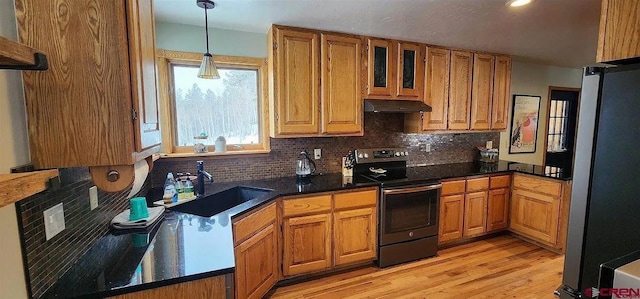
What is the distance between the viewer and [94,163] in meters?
1.01

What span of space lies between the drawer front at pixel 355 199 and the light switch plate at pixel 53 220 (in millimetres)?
1861

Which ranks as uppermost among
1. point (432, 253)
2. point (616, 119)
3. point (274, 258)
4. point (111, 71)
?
point (111, 71)

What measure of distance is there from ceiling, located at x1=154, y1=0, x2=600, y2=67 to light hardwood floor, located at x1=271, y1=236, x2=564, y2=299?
2.26 metres

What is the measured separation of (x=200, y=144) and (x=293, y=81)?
1020 mm

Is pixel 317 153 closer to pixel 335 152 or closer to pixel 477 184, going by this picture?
pixel 335 152

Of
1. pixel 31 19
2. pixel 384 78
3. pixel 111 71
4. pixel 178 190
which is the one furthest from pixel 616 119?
pixel 178 190

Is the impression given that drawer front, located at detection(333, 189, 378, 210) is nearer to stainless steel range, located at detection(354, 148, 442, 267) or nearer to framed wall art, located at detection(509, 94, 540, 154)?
stainless steel range, located at detection(354, 148, 442, 267)

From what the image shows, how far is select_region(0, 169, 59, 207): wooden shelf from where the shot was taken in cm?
57

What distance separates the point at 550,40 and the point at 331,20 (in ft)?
7.67

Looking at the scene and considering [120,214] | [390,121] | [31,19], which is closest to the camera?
[31,19]

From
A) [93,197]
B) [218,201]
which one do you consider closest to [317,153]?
[218,201]

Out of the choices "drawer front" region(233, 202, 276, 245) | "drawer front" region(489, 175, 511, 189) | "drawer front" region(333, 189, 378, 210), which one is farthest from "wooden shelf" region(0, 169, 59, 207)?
"drawer front" region(489, 175, 511, 189)

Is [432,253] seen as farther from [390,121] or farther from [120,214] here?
[120,214]

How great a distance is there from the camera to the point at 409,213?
2881 millimetres
